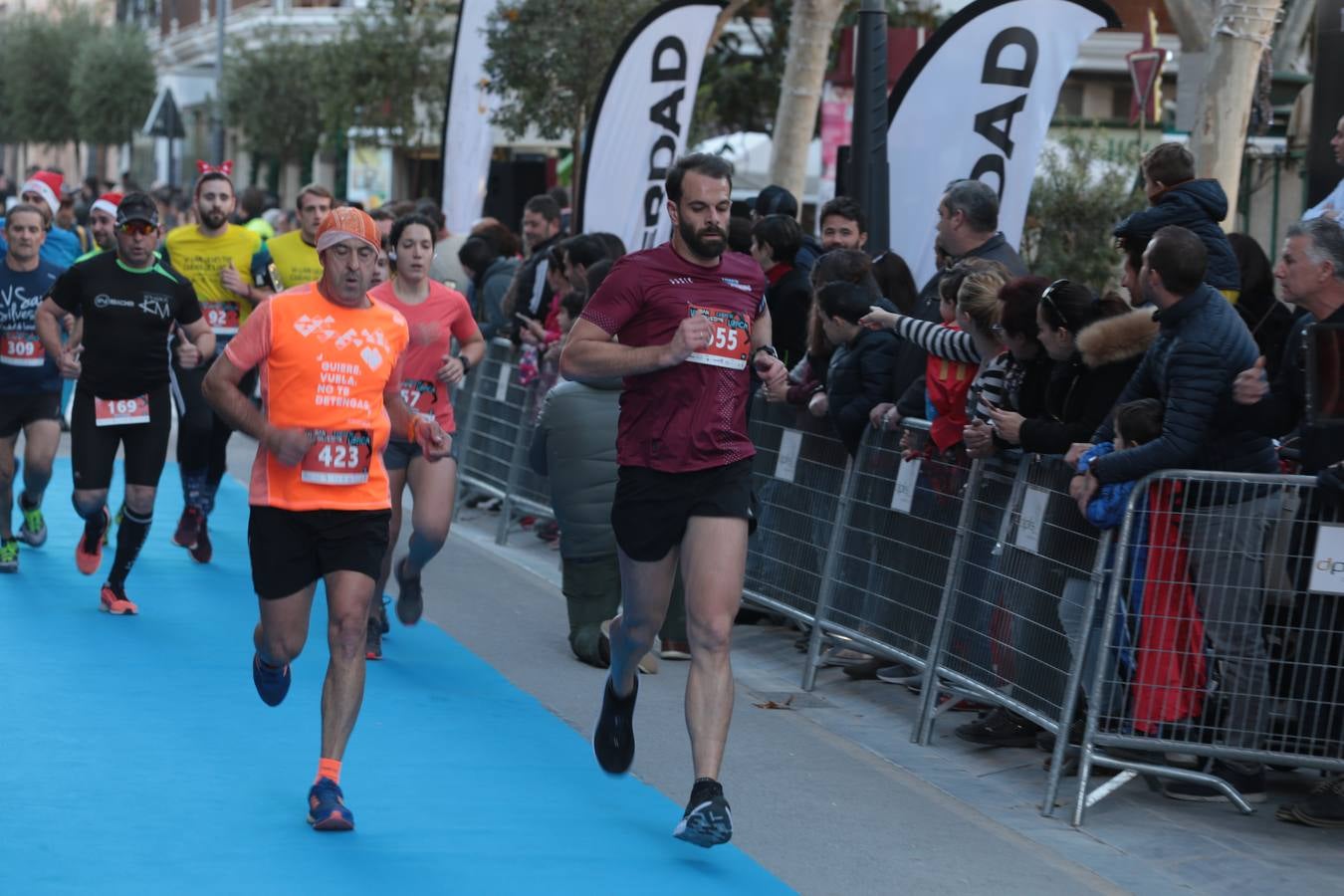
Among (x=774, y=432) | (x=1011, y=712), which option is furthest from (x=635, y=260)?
(x=774, y=432)

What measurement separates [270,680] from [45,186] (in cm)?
894

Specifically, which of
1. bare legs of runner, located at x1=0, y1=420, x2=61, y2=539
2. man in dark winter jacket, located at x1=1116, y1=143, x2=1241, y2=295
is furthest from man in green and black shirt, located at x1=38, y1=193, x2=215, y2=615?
man in dark winter jacket, located at x1=1116, y1=143, x2=1241, y2=295

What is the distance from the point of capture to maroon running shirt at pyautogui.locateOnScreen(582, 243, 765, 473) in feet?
21.1

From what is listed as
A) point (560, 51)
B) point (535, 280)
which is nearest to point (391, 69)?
point (560, 51)

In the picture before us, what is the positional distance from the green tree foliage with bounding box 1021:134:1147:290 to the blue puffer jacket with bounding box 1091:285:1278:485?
15744 mm

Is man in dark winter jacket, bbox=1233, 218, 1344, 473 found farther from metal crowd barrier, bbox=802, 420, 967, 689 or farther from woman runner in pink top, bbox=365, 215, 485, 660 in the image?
woman runner in pink top, bbox=365, 215, 485, 660

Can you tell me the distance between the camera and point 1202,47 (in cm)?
1420

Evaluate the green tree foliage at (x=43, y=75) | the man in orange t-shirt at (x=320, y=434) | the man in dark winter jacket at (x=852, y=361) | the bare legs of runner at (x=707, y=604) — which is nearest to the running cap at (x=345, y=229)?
the man in orange t-shirt at (x=320, y=434)

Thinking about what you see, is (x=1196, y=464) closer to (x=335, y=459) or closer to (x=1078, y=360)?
(x=1078, y=360)

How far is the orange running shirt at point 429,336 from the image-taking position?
914 cm

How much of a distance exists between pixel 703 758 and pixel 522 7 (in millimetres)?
16609

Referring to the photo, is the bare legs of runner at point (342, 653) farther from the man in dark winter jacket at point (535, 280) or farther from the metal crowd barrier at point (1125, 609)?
the man in dark winter jacket at point (535, 280)

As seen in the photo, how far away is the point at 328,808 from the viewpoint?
624cm

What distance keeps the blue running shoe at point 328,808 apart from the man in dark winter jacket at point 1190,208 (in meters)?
3.74
